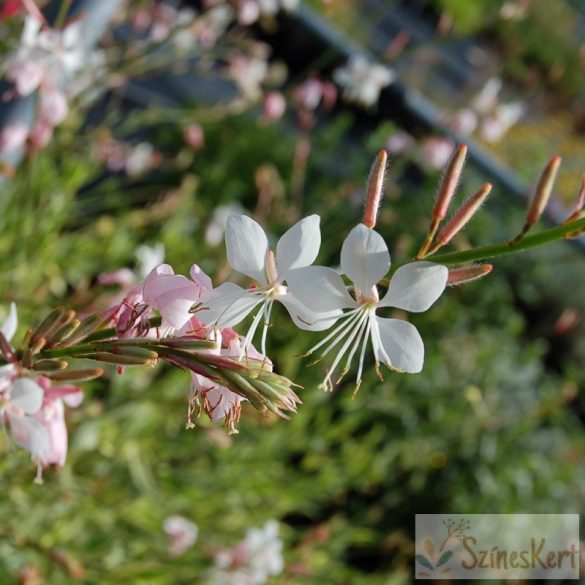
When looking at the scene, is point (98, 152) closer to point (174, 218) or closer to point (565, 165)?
point (174, 218)

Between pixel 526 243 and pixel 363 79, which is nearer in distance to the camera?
pixel 526 243

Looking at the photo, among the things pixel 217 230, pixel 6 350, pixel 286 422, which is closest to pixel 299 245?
pixel 6 350

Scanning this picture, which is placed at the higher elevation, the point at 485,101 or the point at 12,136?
the point at 485,101

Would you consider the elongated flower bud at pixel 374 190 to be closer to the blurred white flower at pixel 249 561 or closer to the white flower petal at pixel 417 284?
the white flower petal at pixel 417 284

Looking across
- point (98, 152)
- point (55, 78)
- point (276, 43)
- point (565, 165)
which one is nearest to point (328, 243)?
point (98, 152)

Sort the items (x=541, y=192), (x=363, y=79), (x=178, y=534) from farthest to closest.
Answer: (x=363, y=79), (x=178, y=534), (x=541, y=192)

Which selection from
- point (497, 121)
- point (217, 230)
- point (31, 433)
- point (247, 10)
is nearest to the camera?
point (31, 433)

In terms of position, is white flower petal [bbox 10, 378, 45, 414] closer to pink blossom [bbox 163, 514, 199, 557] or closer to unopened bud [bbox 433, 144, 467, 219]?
unopened bud [bbox 433, 144, 467, 219]

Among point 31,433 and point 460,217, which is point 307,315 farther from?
point 31,433

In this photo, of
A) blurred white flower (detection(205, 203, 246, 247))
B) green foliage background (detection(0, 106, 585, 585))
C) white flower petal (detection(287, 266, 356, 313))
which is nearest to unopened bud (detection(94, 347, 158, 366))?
white flower petal (detection(287, 266, 356, 313))
